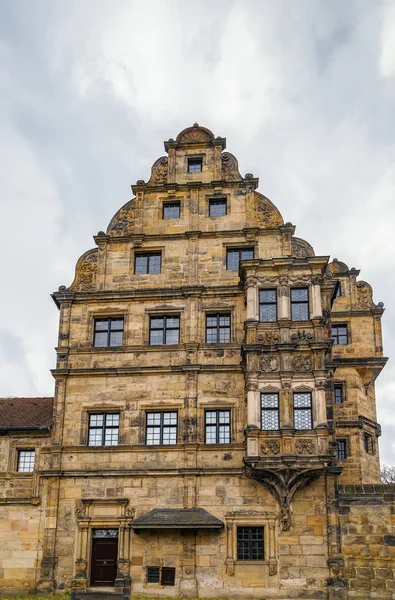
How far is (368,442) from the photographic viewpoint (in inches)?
1503

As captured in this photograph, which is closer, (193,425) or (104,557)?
(104,557)

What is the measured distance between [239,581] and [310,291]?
36.5ft

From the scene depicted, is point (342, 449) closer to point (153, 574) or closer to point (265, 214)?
point (265, 214)

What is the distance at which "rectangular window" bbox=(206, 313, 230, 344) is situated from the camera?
3198 cm

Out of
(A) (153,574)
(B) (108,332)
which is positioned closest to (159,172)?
(B) (108,332)

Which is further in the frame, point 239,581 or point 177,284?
point 177,284

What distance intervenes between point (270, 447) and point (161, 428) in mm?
4607

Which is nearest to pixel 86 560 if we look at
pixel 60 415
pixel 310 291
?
pixel 60 415

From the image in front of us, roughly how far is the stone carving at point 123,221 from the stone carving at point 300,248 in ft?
23.1

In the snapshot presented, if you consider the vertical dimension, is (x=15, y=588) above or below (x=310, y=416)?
below

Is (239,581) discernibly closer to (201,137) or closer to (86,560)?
(86,560)

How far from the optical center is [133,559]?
29.3 metres

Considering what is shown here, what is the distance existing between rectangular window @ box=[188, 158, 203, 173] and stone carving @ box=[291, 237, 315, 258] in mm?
5638

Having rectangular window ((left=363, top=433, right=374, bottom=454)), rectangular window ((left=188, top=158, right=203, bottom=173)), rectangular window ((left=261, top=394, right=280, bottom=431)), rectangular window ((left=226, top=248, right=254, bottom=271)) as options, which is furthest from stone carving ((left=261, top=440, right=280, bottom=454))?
Answer: rectangular window ((left=188, top=158, right=203, bottom=173))
